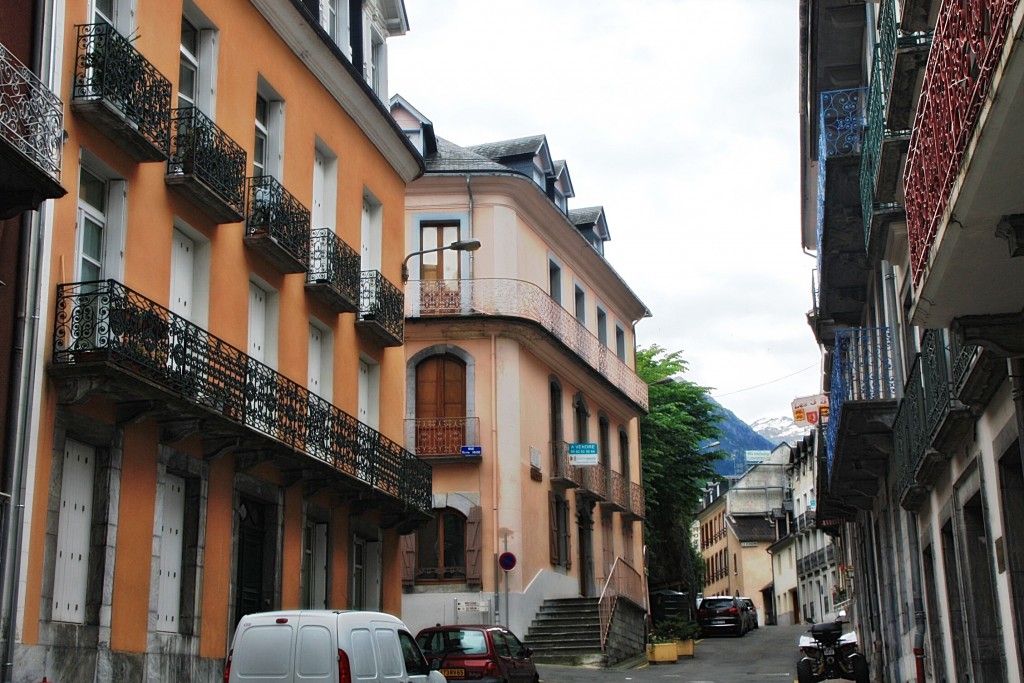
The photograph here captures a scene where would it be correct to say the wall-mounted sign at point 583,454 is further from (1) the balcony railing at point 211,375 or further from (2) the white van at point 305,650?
(2) the white van at point 305,650

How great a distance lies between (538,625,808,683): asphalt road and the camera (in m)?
26.9

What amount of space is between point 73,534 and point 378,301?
980cm

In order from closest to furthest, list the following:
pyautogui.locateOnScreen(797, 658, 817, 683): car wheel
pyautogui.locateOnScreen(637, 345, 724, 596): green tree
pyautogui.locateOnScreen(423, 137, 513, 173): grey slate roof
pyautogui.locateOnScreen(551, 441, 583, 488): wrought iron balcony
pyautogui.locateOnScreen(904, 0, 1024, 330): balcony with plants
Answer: pyautogui.locateOnScreen(904, 0, 1024, 330): balcony with plants, pyautogui.locateOnScreen(797, 658, 817, 683): car wheel, pyautogui.locateOnScreen(423, 137, 513, 173): grey slate roof, pyautogui.locateOnScreen(551, 441, 583, 488): wrought iron balcony, pyautogui.locateOnScreen(637, 345, 724, 596): green tree

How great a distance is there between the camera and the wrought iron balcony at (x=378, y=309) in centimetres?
2302

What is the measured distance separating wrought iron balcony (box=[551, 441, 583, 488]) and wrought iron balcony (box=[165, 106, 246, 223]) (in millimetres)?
18559

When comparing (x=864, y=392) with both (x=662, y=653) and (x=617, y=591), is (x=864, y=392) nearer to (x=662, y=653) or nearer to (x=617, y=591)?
(x=662, y=653)

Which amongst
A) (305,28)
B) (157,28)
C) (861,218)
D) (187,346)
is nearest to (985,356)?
(861,218)

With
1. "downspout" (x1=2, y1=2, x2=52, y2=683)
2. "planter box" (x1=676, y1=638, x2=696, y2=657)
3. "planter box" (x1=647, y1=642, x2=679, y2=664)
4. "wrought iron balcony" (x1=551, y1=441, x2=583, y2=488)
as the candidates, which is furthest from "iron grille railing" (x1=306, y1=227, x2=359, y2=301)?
Result: "planter box" (x1=676, y1=638, x2=696, y2=657)

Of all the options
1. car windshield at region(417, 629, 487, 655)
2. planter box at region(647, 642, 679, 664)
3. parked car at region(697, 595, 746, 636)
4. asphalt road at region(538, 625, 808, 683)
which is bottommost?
asphalt road at region(538, 625, 808, 683)

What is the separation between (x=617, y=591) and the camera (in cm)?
3475

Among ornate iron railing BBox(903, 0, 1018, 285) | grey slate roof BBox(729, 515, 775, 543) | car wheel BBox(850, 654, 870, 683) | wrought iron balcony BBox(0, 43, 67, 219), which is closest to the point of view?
ornate iron railing BBox(903, 0, 1018, 285)

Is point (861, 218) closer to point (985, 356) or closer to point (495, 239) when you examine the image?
point (985, 356)

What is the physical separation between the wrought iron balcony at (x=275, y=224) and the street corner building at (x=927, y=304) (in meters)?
7.86

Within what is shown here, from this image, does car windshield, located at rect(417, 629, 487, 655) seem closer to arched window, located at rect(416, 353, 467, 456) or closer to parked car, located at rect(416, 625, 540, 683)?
parked car, located at rect(416, 625, 540, 683)
